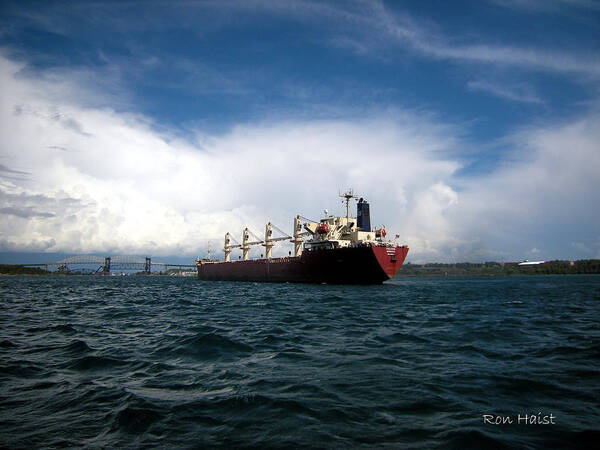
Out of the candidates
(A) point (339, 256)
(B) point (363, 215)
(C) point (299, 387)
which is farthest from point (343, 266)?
(C) point (299, 387)

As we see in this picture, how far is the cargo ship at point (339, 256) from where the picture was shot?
38906 mm

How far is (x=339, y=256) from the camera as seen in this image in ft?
132

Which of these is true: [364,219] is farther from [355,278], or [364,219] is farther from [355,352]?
[355,352]

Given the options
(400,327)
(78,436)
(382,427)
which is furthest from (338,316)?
(78,436)

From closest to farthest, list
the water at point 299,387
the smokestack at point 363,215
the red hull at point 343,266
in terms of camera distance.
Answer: the water at point 299,387
the red hull at point 343,266
the smokestack at point 363,215

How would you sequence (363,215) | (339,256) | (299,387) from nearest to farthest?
(299,387)
(339,256)
(363,215)

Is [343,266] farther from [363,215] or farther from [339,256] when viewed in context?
[363,215]

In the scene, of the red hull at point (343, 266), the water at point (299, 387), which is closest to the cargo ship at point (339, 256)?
the red hull at point (343, 266)

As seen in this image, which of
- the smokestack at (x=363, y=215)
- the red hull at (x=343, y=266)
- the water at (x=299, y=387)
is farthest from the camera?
A: the smokestack at (x=363, y=215)

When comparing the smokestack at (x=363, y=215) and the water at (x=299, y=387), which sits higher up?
the smokestack at (x=363, y=215)

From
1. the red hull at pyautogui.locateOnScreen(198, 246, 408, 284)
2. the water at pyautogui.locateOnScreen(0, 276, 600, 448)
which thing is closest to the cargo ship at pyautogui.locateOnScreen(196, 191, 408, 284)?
the red hull at pyautogui.locateOnScreen(198, 246, 408, 284)

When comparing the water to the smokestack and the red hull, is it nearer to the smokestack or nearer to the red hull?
the red hull

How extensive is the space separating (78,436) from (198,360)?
12.6ft

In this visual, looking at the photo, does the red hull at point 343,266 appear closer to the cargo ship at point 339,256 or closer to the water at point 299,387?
the cargo ship at point 339,256
